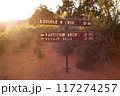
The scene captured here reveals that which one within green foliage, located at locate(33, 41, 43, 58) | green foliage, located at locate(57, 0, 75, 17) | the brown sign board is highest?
green foliage, located at locate(57, 0, 75, 17)

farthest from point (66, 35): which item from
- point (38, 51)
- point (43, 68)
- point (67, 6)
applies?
point (67, 6)

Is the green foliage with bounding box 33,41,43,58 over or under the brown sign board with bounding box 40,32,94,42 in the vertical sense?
under

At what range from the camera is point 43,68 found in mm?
7117

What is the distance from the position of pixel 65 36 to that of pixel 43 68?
2.00 metres

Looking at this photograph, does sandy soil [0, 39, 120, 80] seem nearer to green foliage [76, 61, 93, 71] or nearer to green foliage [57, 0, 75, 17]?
green foliage [76, 61, 93, 71]

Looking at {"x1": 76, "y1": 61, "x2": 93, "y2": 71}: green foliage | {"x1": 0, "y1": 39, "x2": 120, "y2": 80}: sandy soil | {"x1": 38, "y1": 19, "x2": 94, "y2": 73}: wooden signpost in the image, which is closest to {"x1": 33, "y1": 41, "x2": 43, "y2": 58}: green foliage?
{"x1": 0, "y1": 39, "x2": 120, "y2": 80}: sandy soil

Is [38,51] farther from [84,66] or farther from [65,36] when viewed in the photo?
[84,66]

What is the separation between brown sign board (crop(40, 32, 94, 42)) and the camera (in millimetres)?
6391

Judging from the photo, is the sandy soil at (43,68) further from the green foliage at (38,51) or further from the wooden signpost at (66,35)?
the wooden signpost at (66,35)

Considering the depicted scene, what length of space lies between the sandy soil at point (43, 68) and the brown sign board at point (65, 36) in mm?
1568

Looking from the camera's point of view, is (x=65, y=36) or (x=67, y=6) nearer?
(x=65, y=36)

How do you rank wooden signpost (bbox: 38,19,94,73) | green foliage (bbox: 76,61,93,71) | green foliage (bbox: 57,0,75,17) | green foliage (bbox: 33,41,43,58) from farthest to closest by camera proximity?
green foliage (bbox: 57,0,75,17), green foliage (bbox: 33,41,43,58), green foliage (bbox: 76,61,93,71), wooden signpost (bbox: 38,19,94,73)

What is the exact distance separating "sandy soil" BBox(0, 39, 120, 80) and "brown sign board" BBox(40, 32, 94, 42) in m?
1.57

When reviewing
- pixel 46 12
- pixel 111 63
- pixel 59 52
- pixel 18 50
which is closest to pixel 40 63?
pixel 59 52
